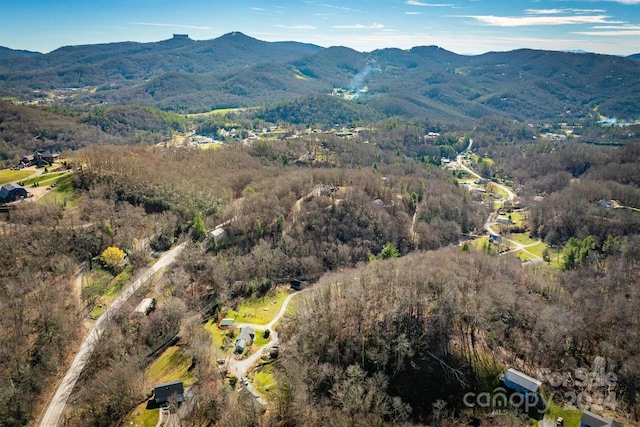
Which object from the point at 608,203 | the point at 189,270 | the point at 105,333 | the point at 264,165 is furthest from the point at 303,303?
the point at 608,203

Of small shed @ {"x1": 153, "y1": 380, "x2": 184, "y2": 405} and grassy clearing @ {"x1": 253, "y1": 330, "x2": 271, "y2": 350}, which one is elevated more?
small shed @ {"x1": 153, "y1": 380, "x2": 184, "y2": 405}

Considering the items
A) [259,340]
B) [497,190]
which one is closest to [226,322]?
[259,340]

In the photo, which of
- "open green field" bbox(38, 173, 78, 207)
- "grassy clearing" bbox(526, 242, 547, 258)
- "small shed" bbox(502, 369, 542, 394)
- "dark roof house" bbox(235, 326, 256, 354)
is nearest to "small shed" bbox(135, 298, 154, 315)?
"dark roof house" bbox(235, 326, 256, 354)

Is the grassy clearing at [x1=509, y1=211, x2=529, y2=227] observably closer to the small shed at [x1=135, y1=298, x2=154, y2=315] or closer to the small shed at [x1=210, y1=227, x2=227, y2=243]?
the small shed at [x1=210, y1=227, x2=227, y2=243]

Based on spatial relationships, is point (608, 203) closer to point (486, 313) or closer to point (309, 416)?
point (486, 313)

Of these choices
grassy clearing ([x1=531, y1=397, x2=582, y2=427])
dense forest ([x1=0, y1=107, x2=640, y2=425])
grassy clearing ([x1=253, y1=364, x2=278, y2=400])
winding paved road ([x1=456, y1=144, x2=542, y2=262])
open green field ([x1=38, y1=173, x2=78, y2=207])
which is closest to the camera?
grassy clearing ([x1=531, y1=397, x2=582, y2=427])
